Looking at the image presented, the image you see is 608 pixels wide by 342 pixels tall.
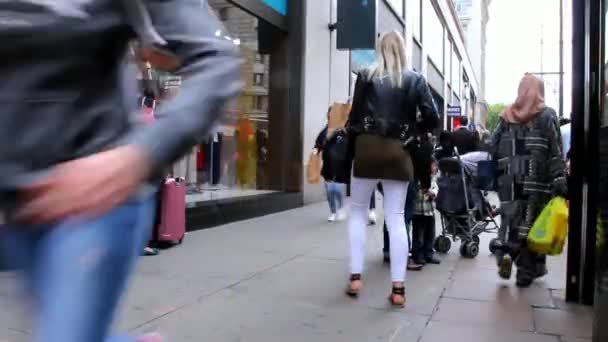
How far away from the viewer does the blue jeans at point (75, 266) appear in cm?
118

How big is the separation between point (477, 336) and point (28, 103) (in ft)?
10.9


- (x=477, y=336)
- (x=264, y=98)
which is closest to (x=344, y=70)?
(x=264, y=98)

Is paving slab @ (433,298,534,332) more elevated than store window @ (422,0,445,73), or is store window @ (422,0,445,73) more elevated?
store window @ (422,0,445,73)

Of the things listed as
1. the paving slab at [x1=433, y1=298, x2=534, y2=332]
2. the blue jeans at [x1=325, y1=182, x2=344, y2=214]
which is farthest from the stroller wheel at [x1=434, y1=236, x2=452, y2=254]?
the blue jeans at [x1=325, y1=182, x2=344, y2=214]

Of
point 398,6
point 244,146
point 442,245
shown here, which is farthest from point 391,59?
point 398,6

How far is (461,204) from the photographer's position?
7.23m

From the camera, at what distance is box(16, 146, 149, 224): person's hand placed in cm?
115

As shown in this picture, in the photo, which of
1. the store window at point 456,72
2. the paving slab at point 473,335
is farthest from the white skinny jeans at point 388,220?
the store window at point 456,72

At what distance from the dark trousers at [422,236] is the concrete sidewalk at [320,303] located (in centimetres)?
21

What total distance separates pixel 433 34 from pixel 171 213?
2756 cm

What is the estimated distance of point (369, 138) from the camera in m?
4.72

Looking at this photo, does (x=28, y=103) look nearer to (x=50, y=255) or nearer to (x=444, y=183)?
(x=50, y=255)

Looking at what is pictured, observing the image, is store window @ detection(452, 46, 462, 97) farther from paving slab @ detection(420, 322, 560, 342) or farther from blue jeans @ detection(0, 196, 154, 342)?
blue jeans @ detection(0, 196, 154, 342)

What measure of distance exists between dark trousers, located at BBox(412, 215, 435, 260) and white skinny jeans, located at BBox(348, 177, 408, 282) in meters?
1.59
